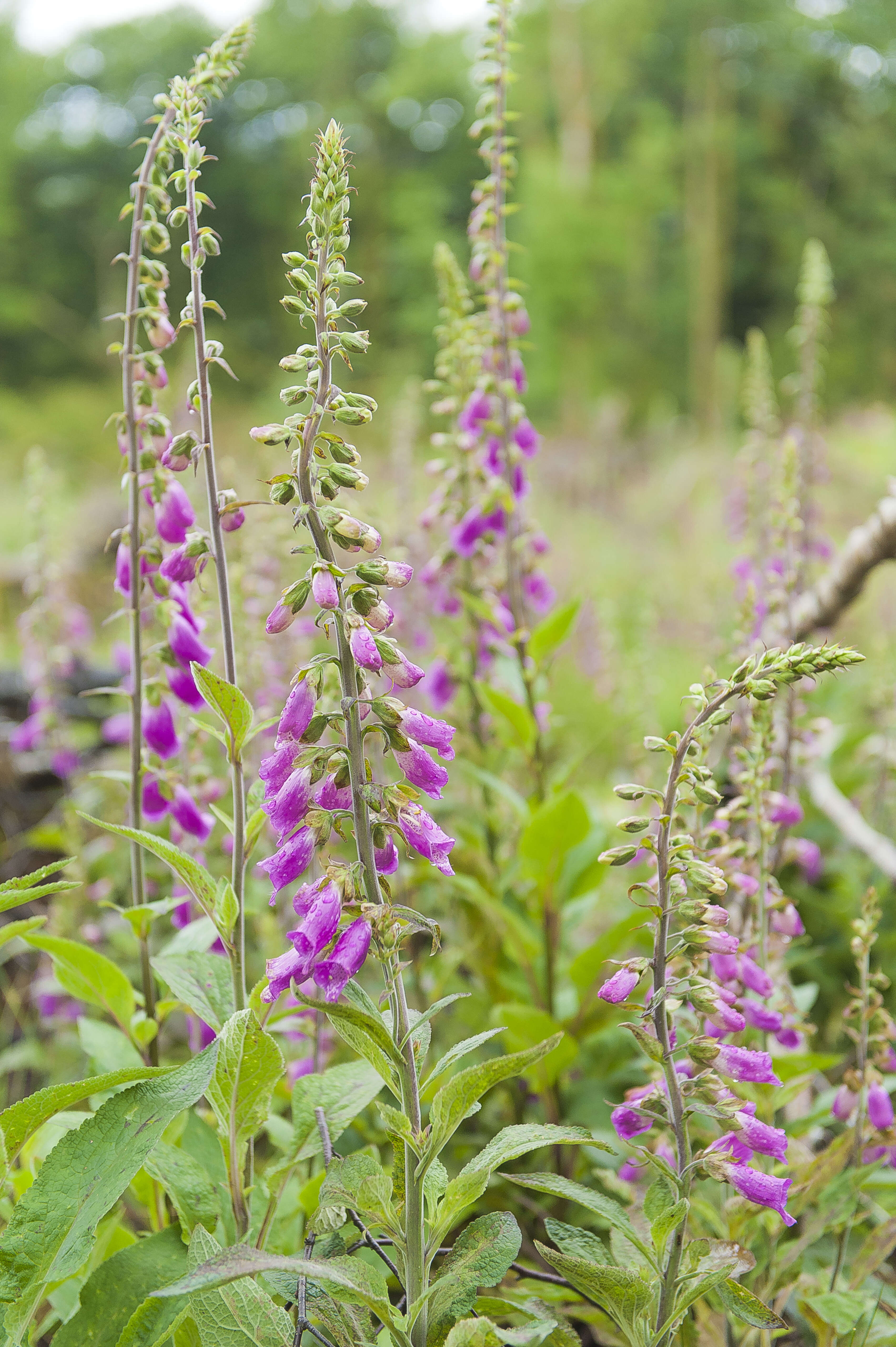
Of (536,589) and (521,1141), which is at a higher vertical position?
(536,589)

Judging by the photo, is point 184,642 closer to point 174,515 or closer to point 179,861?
point 174,515

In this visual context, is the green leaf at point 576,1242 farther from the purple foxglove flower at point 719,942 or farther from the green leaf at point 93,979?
the green leaf at point 93,979

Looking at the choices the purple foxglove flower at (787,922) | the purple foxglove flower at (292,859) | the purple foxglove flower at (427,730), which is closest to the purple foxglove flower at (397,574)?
the purple foxglove flower at (427,730)

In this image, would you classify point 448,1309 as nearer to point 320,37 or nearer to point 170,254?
point 170,254

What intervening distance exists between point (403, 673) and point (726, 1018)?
0.50m

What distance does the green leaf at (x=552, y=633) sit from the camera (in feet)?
6.98

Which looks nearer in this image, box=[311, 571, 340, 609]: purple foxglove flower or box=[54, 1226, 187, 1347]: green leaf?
box=[311, 571, 340, 609]: purple foxglove flower

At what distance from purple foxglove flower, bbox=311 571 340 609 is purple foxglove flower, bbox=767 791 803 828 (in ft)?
3.08

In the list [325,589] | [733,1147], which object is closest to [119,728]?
[325,589]

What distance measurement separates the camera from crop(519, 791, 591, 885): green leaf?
185 centimetres

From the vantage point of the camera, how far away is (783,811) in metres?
1.85

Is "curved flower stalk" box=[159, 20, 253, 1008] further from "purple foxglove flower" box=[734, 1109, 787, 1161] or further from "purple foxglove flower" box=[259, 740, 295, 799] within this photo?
"purple foxglove flower" box=[734, 1109, 787, 1161]

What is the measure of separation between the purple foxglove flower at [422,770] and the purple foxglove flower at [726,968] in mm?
577

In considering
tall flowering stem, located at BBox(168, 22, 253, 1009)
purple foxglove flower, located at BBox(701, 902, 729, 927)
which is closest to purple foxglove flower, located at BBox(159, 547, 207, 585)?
tall flowering stem, located at BBox(168, 22, 253, 1009)
